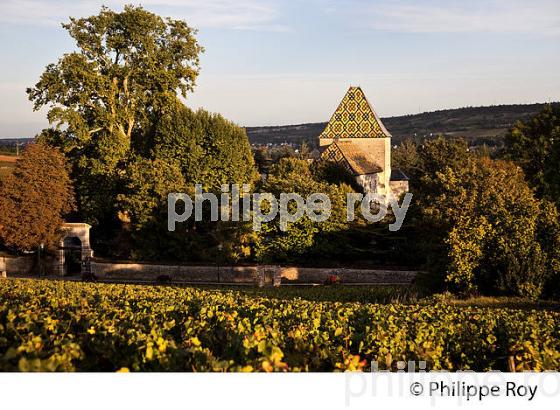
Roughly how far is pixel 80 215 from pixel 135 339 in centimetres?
3228

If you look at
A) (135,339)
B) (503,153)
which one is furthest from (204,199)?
(135,339)

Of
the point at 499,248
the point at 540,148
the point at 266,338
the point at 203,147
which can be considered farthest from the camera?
the point at 203,147

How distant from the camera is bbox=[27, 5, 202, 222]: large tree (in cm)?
3778

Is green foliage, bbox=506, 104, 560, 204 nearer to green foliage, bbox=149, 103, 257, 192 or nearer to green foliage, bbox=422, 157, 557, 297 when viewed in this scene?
green foliage, bbox=422, 157, 557, 297

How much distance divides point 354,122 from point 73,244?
31.1 metres

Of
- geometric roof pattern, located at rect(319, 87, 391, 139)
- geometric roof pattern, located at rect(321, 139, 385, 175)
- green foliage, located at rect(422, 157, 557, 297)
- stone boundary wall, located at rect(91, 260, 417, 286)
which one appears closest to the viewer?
green foliage, located at rect(422, 157, 557, 297)

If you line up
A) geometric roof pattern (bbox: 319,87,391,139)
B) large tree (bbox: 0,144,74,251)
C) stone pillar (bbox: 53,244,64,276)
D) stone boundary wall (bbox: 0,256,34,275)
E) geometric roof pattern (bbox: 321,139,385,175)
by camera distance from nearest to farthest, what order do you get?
large tree (bbox: 0,144,74,251)
stone pillar (bbox: 53,244,64,276)
stone boundary wall (bbox: 0,256,34,275)
geometric roof pattern (bbox: 321,139,385,175)
geometric roof pattern (bbox: 319,87,391,139)

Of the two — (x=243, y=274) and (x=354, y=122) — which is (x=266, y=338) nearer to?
(x=243, y=274)

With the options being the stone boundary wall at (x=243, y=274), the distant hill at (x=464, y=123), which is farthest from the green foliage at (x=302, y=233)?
the distant hill at (x=464, y=123)

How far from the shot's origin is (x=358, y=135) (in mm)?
59094

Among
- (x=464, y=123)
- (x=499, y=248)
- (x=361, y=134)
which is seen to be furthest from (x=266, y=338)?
(x=464, y=123)

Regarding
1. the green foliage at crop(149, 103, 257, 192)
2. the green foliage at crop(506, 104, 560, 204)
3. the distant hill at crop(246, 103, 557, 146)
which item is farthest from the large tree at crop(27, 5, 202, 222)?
the distant hill at crop(246, 103, 557, 146)

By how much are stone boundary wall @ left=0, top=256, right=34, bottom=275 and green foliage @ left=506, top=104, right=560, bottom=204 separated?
29468 millimetres

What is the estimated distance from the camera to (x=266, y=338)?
968 cm
